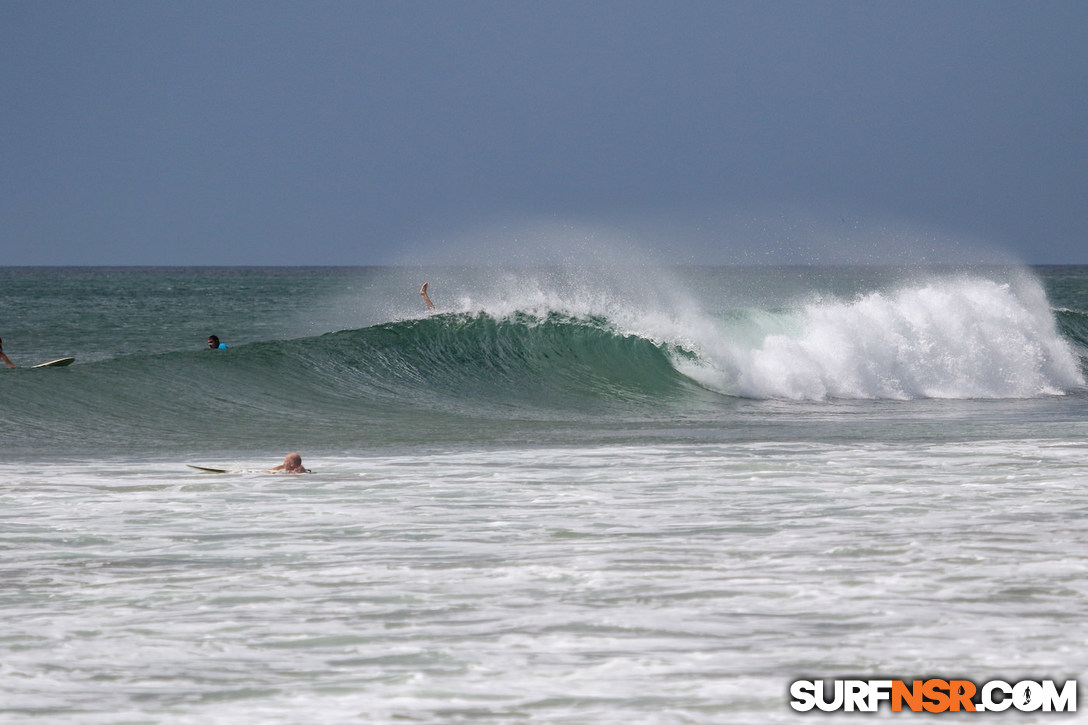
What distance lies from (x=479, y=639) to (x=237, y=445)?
826 cm

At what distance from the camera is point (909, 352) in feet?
70.1

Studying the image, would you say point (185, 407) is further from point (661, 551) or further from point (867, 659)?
point (867, 659)

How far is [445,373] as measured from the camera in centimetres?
2042

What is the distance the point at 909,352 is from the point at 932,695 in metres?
17.3

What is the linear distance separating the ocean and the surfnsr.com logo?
80mm

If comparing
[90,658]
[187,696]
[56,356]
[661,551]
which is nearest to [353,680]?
[187,696]

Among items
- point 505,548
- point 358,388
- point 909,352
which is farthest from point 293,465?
point 909,352

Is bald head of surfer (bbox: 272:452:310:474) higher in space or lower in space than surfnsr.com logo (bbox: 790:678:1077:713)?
higher

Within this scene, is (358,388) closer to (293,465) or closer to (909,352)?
(293,465)

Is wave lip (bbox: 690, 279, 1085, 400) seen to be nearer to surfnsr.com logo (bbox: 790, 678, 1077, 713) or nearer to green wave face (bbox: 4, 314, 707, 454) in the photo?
green wave face (bbox: 4, 314, 707, 454)

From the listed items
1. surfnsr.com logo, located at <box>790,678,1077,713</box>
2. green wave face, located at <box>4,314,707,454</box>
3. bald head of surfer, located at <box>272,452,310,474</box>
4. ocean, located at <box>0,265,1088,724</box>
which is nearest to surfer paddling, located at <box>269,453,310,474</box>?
bald head of surfer, located at <box>272,452,310,474</box>

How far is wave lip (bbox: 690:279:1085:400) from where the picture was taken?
2050 centimetres

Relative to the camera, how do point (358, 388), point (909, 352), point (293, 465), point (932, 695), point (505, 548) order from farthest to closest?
point (909, 352) → point (358, 388) → point (293, 465) → point (505, 548) → point (932, 695)

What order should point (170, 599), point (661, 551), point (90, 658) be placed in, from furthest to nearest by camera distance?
point (661, 551), point (170, 599), point (90, 658)
